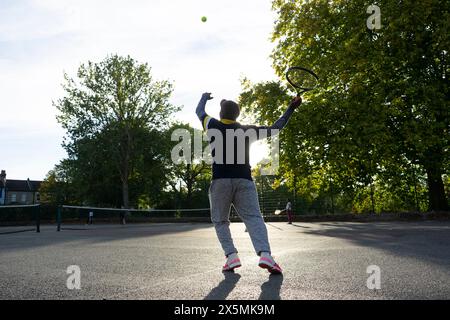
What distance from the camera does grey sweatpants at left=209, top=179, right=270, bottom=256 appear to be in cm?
487

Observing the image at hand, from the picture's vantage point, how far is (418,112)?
59.1ft

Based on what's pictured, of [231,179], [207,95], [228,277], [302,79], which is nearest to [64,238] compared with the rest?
[207,95]

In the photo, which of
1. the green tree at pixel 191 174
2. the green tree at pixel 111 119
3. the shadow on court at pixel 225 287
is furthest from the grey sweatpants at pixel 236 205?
the green tree at pixel 191 174

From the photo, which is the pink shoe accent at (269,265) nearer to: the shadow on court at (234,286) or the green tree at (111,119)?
the shadow on court at (234,286)

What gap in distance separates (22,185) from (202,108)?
99661 millimetres

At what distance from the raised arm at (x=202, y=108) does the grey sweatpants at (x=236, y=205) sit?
87cm

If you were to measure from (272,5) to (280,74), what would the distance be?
13.5 feet

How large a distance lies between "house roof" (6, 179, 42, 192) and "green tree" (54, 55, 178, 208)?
61.2 m

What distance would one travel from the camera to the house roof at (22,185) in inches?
3568

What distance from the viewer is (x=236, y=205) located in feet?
16.4

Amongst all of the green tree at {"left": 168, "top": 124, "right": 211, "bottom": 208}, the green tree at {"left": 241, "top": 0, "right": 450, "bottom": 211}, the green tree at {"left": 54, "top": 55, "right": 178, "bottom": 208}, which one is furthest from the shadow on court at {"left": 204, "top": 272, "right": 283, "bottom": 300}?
the green tree at {"left": 168, "top": 124, "right": 211, "bottom": 208}

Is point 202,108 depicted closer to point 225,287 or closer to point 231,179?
point 231,179
